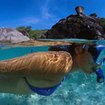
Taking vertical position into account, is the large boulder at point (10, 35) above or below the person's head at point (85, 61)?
above

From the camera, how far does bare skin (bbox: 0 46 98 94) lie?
5.50 metres

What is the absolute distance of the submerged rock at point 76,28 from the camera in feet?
47.4

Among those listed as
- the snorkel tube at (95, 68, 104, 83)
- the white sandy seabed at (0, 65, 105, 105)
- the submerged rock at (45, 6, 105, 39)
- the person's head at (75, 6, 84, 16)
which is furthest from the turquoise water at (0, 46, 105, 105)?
the submerged rock at (45, 6, 105, 39)

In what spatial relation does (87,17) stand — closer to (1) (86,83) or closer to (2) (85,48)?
(1) (86,83)

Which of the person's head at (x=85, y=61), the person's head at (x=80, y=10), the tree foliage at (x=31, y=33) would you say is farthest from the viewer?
the person's head at (x=80, y=10)

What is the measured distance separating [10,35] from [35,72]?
537 centimetres

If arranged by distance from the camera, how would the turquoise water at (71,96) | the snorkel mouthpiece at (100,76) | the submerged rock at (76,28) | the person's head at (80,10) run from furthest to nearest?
the submerged rock at (76,28), the person's head at (80,10), the turquoise water at (71,96), the snorkel mouthpiece at (100,76)

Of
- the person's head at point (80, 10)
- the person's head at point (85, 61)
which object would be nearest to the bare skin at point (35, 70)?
the person's head at point (85, 61)

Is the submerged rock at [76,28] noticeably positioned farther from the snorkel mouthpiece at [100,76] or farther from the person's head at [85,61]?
the snorkel mouthpiece at [100,76]

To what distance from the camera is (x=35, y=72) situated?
17.9ft

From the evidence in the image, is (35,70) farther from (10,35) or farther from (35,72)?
(10,35)

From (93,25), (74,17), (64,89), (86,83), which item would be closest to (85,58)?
(64,89)

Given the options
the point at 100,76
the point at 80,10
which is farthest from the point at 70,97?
the point at 80,10

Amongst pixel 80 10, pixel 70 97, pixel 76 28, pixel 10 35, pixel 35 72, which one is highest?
pixel 80 10
